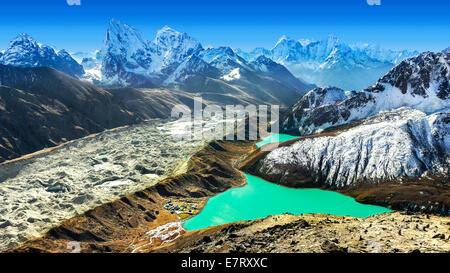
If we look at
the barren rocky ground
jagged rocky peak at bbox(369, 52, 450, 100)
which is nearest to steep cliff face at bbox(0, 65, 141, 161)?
A: the barren rocky ground

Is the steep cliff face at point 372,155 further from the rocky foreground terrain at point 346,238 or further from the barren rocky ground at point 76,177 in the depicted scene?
the barren rocky ground at point 76,177

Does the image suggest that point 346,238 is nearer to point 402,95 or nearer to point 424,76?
point 402,95

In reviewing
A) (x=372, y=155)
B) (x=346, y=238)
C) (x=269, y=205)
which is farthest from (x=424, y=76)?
(x=346, y=238)

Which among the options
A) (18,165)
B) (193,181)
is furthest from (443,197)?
(18,165)

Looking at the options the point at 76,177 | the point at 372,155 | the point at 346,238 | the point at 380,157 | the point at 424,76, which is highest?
the point at 424,76

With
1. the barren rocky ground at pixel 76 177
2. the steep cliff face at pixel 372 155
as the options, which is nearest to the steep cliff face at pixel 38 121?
the barren rocky ground at pixel 76 177

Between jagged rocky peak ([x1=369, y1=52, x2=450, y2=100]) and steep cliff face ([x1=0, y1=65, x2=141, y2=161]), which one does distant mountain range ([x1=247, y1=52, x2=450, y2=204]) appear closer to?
jagged rocky peak ([x1=369, y1=52, x2=450, y2=100])
